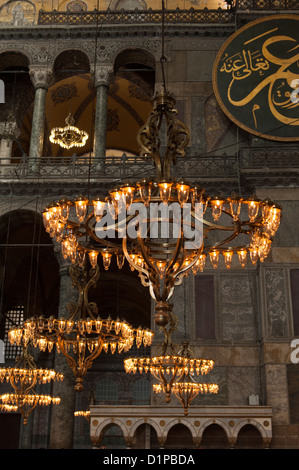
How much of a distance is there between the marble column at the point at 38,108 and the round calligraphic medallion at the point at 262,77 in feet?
10.8

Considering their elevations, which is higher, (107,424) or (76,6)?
(76,6)

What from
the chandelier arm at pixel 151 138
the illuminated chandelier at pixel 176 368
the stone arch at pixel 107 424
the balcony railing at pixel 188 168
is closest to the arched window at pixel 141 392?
the illuminated chandelier at pixel 176 368

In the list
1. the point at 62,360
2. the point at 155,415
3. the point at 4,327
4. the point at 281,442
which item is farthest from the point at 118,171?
the point at 4,327

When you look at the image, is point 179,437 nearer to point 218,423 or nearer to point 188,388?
point 218,423

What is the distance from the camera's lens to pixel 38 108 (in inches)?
418

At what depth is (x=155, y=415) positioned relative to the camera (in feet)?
25.8

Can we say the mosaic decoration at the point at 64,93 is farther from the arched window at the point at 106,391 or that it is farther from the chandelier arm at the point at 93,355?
the chandelier arm at the point at 93,355

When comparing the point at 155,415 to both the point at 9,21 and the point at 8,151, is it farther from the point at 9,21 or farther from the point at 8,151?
the point at 9,21

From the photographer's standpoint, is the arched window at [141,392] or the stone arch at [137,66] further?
the arched window at [141,392]

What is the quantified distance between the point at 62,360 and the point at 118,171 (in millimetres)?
3377

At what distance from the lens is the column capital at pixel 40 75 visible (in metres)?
10.7

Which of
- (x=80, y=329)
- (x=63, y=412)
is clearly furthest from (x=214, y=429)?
(x=80, y=329)

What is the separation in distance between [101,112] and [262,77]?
119 inches

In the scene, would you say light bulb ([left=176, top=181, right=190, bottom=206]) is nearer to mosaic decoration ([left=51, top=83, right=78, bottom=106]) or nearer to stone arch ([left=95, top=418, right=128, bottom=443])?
stone arch ([left=95, top=418, right=128, bottom=443])
